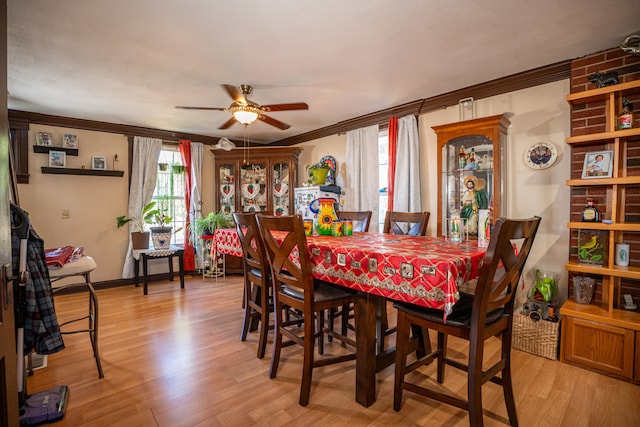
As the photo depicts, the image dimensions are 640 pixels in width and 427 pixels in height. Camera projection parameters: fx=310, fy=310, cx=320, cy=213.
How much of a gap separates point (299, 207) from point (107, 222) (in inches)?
109

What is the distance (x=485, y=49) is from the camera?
7.90 feet

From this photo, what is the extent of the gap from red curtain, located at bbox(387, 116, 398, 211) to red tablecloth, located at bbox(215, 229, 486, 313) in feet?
6.37

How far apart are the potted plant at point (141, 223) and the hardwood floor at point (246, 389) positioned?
5.55 feet

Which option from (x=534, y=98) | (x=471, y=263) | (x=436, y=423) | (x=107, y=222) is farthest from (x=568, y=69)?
(x=107, y=222)

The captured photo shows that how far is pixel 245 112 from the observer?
9.27ft

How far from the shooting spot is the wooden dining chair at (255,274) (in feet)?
7.07

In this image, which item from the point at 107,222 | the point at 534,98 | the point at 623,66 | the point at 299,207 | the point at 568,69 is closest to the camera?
the point at 623,66

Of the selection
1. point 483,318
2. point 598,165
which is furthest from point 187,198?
point 598,165

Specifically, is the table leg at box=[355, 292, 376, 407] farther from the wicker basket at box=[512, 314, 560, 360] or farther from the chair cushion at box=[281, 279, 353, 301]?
the wicker basket at box=[512, 314, 560, 360]

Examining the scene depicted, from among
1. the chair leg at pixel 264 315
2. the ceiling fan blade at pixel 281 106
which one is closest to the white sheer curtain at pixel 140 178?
the ceiling fan blade at pixel 281 106

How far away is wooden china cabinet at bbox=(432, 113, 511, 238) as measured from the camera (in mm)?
2855

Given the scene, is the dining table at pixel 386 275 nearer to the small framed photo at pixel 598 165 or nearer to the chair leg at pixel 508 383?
the chair leg at pixel 508 383

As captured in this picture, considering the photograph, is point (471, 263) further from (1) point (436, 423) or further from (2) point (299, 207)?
(2) point (299, 207)

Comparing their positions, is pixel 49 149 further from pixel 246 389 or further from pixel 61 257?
pixel 246 389
